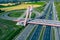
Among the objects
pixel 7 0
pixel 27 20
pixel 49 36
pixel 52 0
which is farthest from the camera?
pixel 52 0

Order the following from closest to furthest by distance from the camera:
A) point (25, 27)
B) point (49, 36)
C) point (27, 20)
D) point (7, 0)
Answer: point (49, 36), point (25, 27), point (27, 20), point (7, 0)

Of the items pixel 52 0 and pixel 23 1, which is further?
pixel 52 0

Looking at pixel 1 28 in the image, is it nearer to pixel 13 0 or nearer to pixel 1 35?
pixel 1 35

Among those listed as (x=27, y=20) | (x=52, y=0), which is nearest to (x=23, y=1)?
(x=52, y=0)

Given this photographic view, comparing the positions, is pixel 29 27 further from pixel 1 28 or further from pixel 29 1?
pixel 29 1

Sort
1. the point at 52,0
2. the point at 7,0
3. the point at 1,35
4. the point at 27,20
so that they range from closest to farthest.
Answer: the point at 1,35 < the point at 27,20 < the point at 7,0 < the point at 52,0

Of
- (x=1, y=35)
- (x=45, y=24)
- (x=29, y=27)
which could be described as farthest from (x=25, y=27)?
(x=1, y=35)
